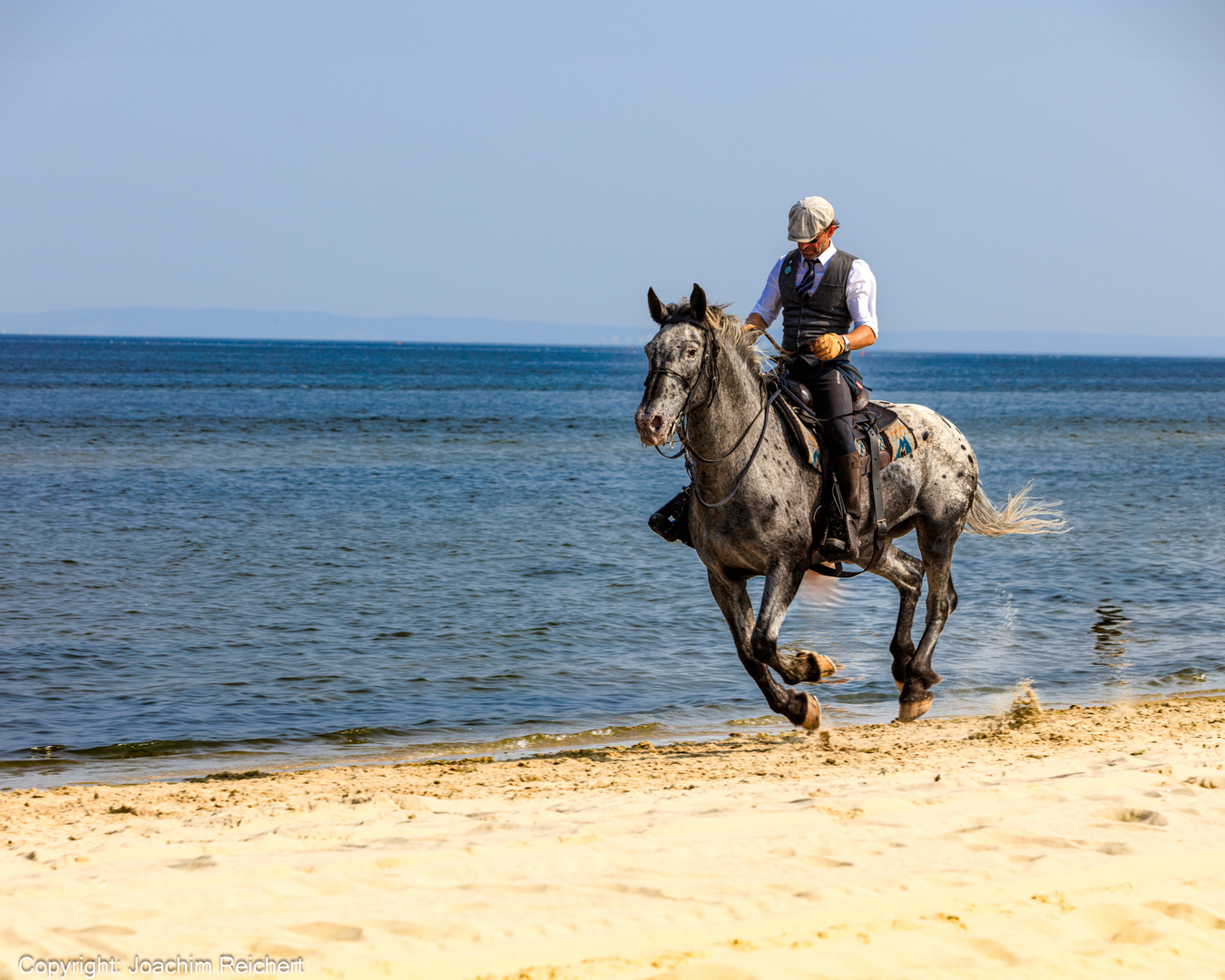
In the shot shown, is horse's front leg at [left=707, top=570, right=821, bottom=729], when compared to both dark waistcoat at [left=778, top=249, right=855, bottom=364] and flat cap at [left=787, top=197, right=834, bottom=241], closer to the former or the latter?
dark waistcoat at [left=778, top=249, right=855, bottom=364]

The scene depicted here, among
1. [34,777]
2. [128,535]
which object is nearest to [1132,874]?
[34,777]

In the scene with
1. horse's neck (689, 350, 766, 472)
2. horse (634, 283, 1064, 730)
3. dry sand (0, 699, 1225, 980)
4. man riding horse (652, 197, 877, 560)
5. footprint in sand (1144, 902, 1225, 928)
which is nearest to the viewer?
dry sand (0, 699, 1225, 980)

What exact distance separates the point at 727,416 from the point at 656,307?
857 mm

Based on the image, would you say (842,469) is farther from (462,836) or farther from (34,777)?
(34,777)

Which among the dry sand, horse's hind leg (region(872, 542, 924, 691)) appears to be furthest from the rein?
horse's hind leg (region(872, 542, 924, 691))

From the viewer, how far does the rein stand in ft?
22.8

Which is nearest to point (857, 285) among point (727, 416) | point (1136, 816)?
point (727, 416)

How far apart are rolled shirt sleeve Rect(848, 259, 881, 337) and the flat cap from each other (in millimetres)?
377

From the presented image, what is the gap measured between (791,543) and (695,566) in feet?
33.2

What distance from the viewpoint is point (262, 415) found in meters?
56.8

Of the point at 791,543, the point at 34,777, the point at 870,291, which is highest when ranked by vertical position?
the point at 870,291

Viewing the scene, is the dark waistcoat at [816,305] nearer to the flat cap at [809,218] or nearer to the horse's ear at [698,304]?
the flat cap at [809,218]

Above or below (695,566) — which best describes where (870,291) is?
above

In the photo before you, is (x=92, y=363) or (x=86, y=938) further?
(x=92, y=363)
